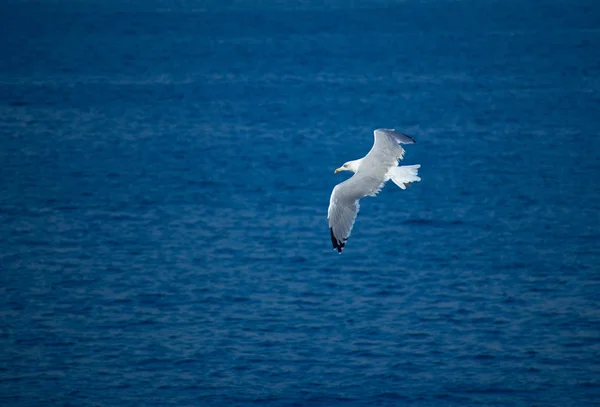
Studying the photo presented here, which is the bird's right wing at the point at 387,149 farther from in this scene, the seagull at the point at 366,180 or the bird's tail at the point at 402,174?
the bird's tail at the point at 402,174

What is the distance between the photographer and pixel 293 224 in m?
31.6

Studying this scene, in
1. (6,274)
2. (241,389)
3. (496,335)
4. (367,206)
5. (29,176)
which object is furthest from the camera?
(29,176)

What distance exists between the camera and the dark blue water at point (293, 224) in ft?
74.9

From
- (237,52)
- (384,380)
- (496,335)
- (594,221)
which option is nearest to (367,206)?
(594,221)

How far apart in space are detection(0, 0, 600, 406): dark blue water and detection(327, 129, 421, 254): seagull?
4.49 meters

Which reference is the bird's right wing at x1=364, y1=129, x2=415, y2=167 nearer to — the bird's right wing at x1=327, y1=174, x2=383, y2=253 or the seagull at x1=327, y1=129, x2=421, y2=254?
the seagull at x1=327, y1=129, x2=421, y2=254

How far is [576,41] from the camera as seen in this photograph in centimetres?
5666

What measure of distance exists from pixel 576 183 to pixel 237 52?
1051 inches

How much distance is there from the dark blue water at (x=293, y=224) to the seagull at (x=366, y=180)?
4.49 m

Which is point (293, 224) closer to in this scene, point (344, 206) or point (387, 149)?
point (387, 149)

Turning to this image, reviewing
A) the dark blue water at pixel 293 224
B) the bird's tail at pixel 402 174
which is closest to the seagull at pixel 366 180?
the bird's tail at pixel 402 174

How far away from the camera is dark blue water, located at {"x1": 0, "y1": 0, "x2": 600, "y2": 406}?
2283 cm

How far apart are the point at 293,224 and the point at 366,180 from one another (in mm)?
12469

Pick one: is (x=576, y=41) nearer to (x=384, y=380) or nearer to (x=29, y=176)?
(x=29, y=176)
